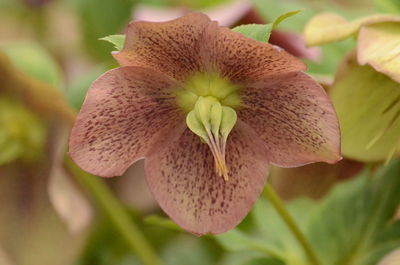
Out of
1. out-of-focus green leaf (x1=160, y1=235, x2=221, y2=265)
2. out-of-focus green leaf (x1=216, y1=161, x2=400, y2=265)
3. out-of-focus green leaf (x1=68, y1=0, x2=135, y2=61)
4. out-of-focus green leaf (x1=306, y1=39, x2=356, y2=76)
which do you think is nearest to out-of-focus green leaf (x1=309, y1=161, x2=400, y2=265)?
out-of-focus green leaf (x1=216, y1=161, x2=400, y2=265)

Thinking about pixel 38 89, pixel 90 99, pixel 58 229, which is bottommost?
pixel 58 229

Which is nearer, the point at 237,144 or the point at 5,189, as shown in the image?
the point at 237,144

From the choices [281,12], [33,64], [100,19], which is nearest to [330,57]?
[281,12]

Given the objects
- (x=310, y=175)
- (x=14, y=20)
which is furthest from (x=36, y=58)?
(x=14, y=20)

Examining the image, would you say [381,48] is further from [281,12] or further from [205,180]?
[281,12]

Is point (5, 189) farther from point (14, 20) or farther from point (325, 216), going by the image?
point (14, 20)

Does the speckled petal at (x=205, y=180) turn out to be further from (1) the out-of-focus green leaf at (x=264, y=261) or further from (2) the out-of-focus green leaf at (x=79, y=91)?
(2) the out-of-focus green leaf at (x=79, y=91)
